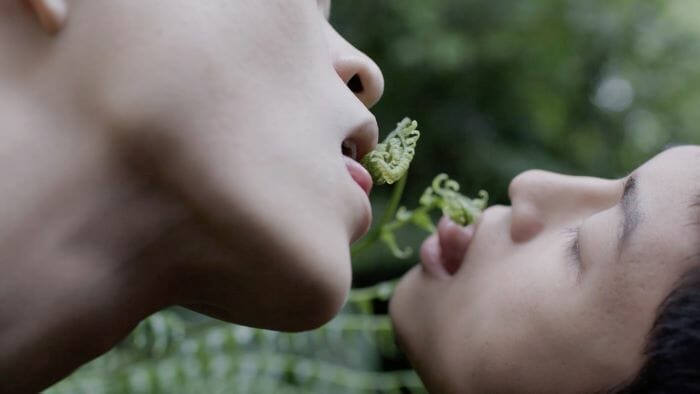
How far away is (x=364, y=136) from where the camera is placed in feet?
2.14

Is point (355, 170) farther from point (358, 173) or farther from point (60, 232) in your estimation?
point (60, 232)

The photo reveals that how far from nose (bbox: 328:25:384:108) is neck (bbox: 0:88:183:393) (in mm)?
176

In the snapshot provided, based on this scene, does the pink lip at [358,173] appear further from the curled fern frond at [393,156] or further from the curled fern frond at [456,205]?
the curled fern frond at [456,205]

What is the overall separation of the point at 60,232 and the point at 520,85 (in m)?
1.88

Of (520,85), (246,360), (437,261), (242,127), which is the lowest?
(520,85)

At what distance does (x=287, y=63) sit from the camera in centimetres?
60

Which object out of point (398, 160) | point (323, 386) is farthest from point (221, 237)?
point (323, 386)

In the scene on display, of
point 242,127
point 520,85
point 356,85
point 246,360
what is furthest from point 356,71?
point 520,85

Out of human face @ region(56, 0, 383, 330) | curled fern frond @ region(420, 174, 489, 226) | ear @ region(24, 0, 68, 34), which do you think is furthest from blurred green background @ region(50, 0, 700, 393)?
ear @ region(24, 0, 68, 34)

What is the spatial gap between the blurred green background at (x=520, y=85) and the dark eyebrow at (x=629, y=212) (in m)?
0.72

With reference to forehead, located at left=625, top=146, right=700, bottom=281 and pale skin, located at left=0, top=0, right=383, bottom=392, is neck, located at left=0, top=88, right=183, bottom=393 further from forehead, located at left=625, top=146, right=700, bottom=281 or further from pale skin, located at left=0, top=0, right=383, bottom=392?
forehead, located at left=625, top=146, right=700, bottom=281

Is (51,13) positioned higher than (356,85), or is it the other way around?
(51,13)

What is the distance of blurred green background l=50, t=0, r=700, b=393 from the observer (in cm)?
212

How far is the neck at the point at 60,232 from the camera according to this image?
1.75 ft
